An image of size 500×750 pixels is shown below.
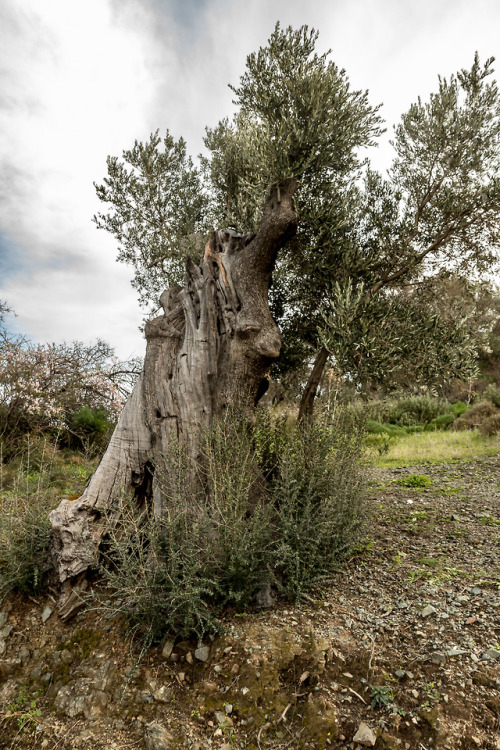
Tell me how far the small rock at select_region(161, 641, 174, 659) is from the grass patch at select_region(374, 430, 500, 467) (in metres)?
7.74

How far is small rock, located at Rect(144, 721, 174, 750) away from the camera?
9.96ft

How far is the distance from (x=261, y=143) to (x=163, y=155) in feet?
13.3

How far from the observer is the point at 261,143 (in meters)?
6.78

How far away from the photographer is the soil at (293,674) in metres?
3.02

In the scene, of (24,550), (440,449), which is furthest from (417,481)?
(24,550)

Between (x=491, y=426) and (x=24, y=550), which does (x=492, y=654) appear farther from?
(x=491, y=426)

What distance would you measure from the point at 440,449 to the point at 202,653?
10.3m

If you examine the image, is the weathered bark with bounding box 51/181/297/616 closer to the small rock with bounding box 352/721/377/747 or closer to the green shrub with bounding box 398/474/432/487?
the small rock with bounding box 352/721/377/747

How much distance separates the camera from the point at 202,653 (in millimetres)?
3736

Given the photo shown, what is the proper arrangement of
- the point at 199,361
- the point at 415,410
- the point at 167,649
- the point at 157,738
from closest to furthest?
the point at 157,738
the point at 167,649
the point at 199,361
the point at 415,410

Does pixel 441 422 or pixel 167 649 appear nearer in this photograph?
pixel 167 649

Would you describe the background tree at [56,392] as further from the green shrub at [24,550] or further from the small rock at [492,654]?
the small rock at [492,654]

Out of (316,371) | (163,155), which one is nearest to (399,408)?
(316,371)

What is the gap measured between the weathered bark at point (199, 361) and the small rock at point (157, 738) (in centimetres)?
213
